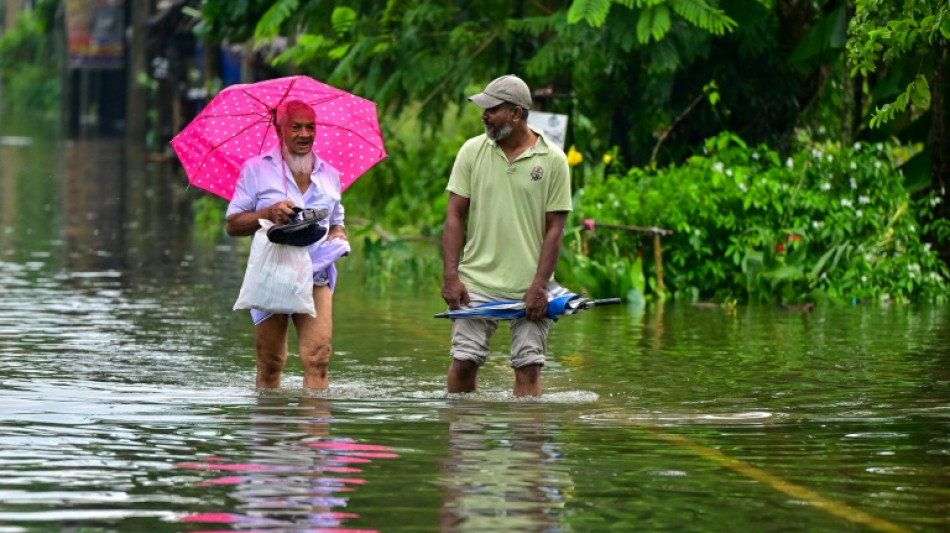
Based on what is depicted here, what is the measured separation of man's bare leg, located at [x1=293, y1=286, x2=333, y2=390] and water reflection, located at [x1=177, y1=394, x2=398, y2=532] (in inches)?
11.5

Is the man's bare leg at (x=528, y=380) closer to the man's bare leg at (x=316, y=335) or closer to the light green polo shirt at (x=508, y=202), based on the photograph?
the light green polo shirt at (x=508, y=202)

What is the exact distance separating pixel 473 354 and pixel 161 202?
19772 mm

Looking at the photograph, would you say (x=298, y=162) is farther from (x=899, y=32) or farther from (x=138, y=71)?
(x=138, y=71)

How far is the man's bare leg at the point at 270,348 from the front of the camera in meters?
9.75

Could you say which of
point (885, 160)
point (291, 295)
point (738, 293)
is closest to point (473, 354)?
point (291, 295)

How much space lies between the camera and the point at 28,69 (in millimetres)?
96875

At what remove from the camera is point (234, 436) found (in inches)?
332

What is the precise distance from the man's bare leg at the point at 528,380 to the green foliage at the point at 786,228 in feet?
19.2

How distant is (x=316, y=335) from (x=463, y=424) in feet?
3.38

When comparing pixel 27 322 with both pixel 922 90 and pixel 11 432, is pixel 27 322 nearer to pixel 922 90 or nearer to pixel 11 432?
pixel 11 432

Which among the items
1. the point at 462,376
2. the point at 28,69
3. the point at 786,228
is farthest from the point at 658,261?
the point at 28,69

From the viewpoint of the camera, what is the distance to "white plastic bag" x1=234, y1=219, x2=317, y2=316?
944cm

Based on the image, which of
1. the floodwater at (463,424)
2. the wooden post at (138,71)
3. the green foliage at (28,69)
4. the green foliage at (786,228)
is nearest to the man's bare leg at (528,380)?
the floodwater at (463,424)

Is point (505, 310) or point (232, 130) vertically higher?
point (232, 130)
